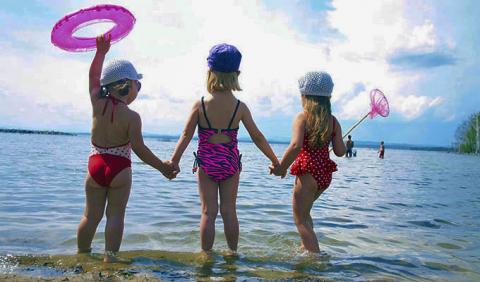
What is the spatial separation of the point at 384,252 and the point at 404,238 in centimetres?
110

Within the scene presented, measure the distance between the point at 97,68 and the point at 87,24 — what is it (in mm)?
536

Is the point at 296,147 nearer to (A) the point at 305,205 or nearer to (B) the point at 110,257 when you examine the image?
(A) the point at 305,205

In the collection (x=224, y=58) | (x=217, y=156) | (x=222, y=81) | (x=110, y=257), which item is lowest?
(x=110, y=257)

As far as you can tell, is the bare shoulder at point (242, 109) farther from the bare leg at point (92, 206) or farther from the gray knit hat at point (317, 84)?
the bare leg at point (92, 206)

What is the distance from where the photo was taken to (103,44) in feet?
15.0

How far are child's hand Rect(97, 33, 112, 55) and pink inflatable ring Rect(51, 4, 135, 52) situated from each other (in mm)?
90

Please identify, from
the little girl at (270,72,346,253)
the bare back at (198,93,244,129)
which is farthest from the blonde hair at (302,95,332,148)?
the bare back at (198,93,244,129)

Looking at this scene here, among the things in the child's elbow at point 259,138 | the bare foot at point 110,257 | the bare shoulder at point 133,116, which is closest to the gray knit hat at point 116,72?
the bare shoulder at point 133,116

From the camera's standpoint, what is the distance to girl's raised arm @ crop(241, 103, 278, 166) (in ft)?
15.3

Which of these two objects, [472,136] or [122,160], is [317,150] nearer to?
[122,160]

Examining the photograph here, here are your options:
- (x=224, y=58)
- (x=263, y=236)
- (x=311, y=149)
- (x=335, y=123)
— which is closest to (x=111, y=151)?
(x=224, y=58)

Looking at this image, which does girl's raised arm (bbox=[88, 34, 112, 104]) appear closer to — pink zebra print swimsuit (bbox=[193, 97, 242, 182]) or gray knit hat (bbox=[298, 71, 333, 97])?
pink zebra print swimsuit (bbox=[193, 97, 242, 182])

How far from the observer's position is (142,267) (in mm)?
3998

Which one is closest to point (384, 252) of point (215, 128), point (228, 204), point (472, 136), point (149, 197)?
point (228, 204)
